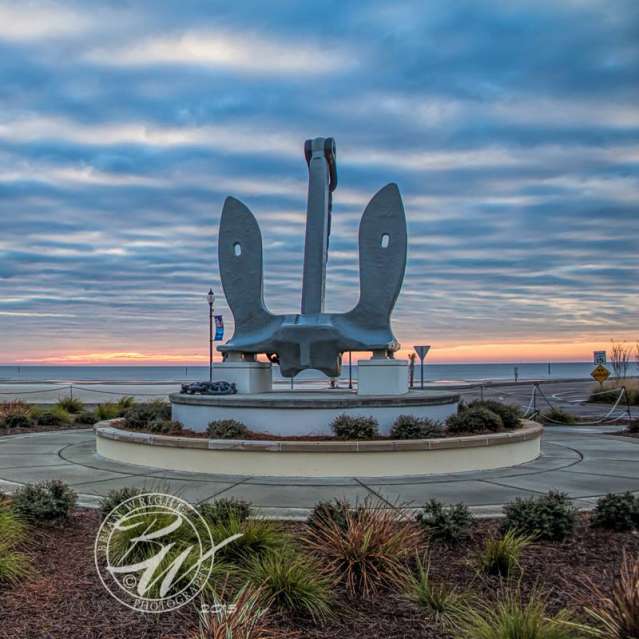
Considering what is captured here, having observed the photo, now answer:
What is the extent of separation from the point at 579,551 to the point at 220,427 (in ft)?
22.8

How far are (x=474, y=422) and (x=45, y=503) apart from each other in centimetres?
778

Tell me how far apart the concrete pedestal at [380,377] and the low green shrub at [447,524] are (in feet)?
23.8

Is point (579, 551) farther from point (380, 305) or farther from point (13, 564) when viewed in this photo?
point (380, 305)

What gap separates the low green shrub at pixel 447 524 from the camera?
666 cm

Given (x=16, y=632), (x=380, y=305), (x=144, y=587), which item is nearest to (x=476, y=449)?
(x=380, y=305)

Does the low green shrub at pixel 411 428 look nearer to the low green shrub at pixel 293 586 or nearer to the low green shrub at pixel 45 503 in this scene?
the low green shrub at pixel 45 503

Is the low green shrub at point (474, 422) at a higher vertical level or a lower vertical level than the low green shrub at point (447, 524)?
higher

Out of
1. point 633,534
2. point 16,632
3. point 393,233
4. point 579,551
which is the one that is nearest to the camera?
point 16,632

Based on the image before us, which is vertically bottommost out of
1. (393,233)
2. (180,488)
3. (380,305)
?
(180,488)

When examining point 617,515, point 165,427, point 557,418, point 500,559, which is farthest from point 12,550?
point 557,418

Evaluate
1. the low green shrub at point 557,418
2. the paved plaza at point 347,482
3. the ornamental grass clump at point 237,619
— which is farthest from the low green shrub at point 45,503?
the low green shrub at point 557,418

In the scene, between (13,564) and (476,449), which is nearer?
(13,564)

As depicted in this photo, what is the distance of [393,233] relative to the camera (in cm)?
1459

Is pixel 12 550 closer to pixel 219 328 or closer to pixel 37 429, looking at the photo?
pixel 37 429
